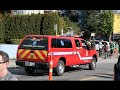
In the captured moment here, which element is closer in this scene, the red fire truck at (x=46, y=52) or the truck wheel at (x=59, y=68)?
the red fire truck at (x=46, y=52)

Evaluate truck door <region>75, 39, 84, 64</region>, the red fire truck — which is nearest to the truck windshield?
the red fire truck

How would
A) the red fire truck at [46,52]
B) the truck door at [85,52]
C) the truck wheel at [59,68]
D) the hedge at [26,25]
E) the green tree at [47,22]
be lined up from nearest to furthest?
the red fire truck at [46,52] → the truck wheel at [59,68] → the truck door at [85,52] → the hedge at [26,25] → the green tree at [47,22]

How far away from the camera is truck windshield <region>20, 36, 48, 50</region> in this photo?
14.1m

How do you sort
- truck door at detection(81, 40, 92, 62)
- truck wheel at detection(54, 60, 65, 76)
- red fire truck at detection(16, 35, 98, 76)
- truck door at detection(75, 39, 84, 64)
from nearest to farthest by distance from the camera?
red fire truck at detection(16, 35, 98, 76) < truck wheel at detection(54, 60, 65, 76) < truck door at detection(75, 39, 84, 64) < truck door at detection(81, 40, 92, 62)

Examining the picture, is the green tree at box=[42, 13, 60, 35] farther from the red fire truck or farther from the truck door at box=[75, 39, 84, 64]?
the red fire truck

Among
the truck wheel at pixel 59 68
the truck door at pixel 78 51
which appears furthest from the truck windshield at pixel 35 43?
the truck door at pixel 78 51

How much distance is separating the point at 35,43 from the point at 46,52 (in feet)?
1.98

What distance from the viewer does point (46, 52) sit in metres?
14.0

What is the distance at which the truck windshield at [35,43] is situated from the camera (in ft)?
46.3

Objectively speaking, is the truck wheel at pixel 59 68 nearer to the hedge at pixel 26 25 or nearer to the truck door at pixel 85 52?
the truck door at pixel 85 52

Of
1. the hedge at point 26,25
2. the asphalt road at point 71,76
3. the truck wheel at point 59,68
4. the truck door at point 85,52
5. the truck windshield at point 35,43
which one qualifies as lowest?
the asphalt road at point 71,76
